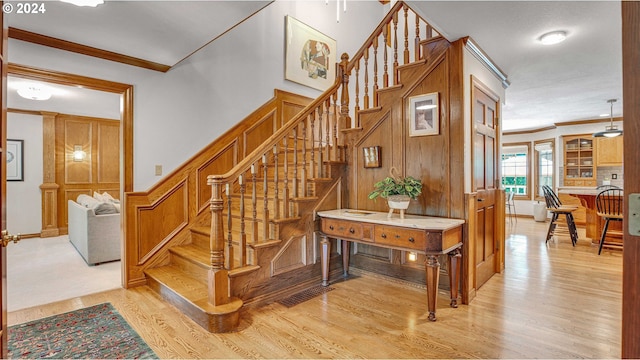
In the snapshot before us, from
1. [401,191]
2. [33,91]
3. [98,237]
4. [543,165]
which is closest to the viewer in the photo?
[401,191]

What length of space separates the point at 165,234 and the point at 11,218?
4742 mm

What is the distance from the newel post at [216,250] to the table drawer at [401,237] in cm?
135

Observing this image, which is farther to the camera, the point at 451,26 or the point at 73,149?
the point at 73,149

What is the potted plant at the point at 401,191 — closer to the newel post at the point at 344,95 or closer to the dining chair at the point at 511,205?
the newel post at the point at 344,95

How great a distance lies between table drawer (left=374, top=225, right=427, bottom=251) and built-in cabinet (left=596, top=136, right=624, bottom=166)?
23.1 ft

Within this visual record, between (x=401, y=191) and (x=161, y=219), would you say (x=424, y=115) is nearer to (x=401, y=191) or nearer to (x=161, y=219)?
(x=401, y=191)

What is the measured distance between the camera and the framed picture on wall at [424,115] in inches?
121

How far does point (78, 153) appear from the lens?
6.66 metres

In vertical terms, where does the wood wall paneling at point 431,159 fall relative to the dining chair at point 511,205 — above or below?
above

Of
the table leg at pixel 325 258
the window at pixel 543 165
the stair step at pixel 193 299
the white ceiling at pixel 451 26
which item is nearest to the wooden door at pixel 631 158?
the white ceiling at pixel 451 26

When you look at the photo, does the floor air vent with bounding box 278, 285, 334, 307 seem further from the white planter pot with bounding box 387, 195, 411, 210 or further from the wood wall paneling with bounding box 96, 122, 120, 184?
the wood wall paneling with bounding box 96, 122, 120, 184

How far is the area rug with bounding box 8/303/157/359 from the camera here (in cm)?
208

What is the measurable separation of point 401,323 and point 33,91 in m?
5.68

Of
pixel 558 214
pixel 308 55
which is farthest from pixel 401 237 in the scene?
pixel 558 214
